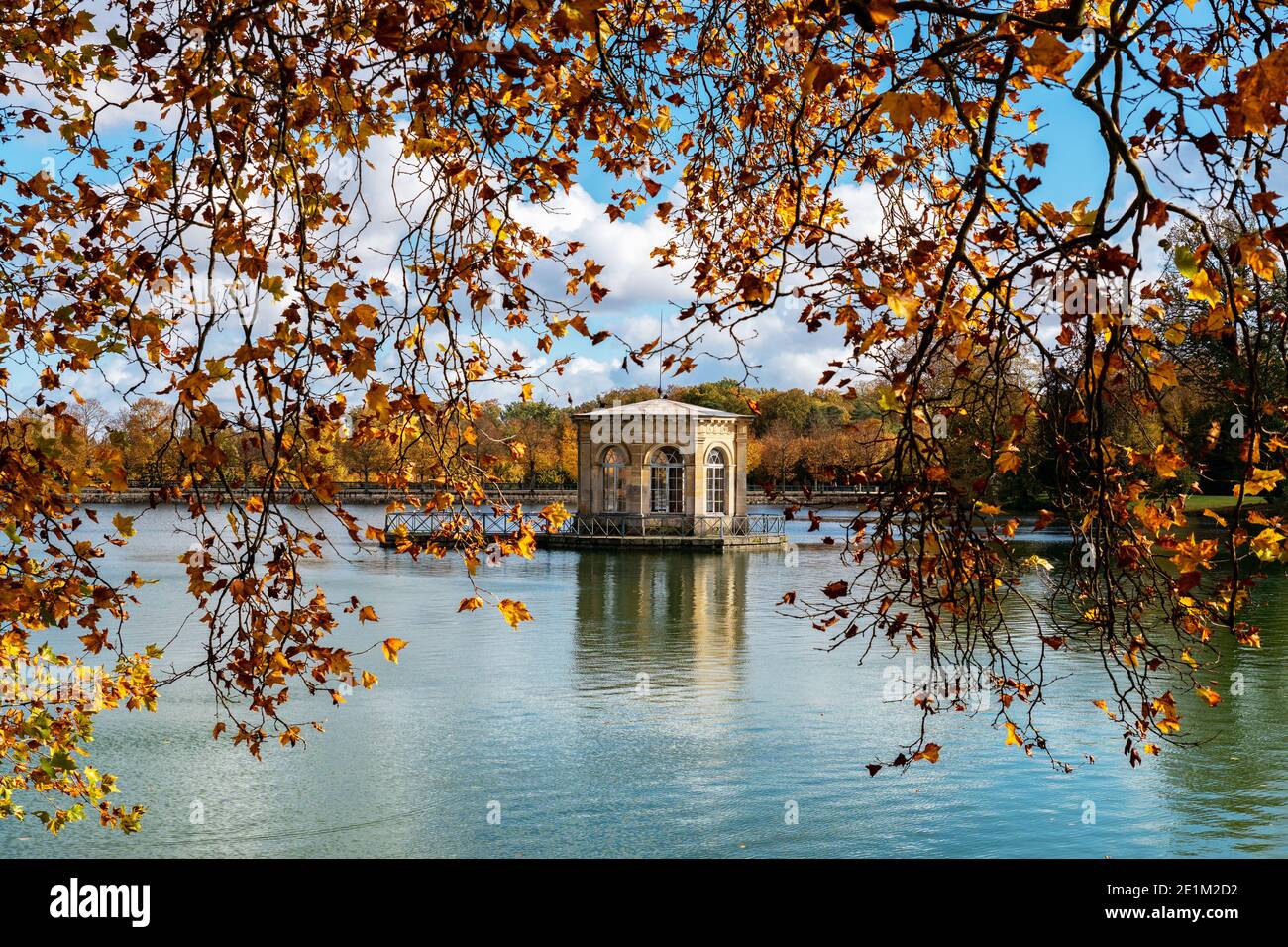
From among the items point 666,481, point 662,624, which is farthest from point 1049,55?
point 666,481

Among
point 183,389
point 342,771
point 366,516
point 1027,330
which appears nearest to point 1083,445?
point 1027,330

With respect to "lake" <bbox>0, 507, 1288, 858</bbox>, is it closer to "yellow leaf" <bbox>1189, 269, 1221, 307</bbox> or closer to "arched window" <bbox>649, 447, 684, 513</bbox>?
"yellow leaf" <bbox>1189, 269, 1221, 307</bbox>

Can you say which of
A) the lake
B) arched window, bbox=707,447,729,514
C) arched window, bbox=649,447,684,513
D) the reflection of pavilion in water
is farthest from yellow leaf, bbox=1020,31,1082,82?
arched window, bbox=707,447,729,514

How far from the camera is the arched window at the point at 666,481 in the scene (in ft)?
104

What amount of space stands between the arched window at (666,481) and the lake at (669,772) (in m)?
16.5

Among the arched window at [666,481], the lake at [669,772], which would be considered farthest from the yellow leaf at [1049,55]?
the arched window at [666,481]

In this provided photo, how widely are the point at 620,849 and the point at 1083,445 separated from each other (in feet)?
16.6

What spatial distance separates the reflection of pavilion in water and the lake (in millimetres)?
97

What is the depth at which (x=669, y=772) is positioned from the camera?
369 inches

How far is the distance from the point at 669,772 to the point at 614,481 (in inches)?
895

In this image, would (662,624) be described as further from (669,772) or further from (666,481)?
(666,481)

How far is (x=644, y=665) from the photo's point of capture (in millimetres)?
14008

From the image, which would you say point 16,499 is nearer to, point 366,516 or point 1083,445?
point 1083,445
